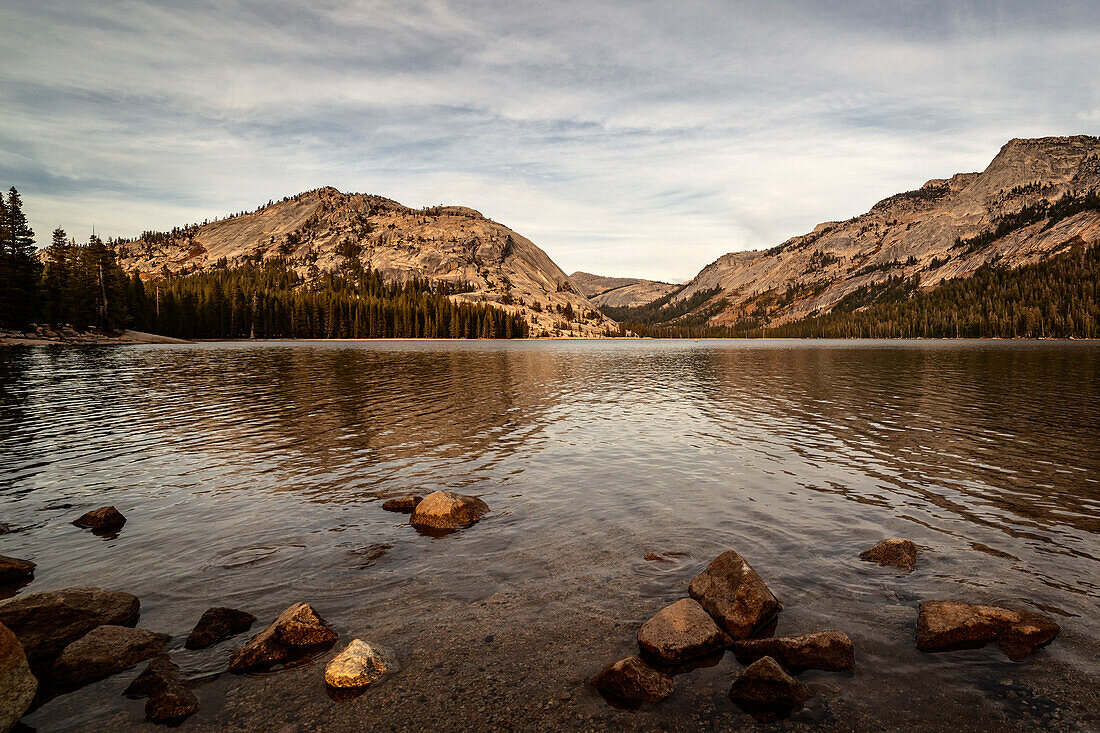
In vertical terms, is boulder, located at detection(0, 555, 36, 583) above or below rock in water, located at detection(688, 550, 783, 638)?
below

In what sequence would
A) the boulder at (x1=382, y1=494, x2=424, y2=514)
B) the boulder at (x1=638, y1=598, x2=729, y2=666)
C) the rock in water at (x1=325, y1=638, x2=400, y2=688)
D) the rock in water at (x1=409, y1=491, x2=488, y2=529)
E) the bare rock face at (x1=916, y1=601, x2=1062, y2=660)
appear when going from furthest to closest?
the boulder at (x1=382, y1=494, x2=424, y2=514) < the rock in water at (x1=409, y1=491, x2=488, y2=529) < the bare rock face at (x1=916, y1=601, x2=1062, y2=660) < the boulder at (x1=638, y1=598, x2=729, y2=666) < the rock in water at (x1=325, y1=638, x2=400, y2=688)

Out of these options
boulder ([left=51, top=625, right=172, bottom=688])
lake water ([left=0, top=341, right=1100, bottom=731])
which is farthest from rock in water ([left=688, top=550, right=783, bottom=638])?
boulder ([left=51, top=625, right=172, bottom=688])

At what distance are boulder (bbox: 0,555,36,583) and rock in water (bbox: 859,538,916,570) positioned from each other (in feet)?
77.3

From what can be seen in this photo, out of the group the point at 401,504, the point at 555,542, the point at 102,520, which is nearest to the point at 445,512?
the point at 401,504

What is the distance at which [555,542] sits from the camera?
1645cm

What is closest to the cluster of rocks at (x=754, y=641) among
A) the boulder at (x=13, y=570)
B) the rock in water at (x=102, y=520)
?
the boulder at (x=13, y=570)

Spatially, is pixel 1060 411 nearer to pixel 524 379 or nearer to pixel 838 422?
pixel 838 422

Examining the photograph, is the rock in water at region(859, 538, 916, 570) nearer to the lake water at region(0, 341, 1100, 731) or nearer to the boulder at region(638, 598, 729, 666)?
the lake water at region(0, 341, 1100, 731)

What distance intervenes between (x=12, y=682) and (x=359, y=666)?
18.1 ft

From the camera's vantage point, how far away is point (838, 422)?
3788 centimetres

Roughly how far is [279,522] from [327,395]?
113ft

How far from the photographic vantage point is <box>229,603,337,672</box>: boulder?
10008mm

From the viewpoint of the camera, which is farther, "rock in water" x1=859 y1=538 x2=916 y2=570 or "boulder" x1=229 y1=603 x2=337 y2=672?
"rock in water" x1=859 y1=538 x2=916 y2=570

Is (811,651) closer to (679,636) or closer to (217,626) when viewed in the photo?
(679,636)
